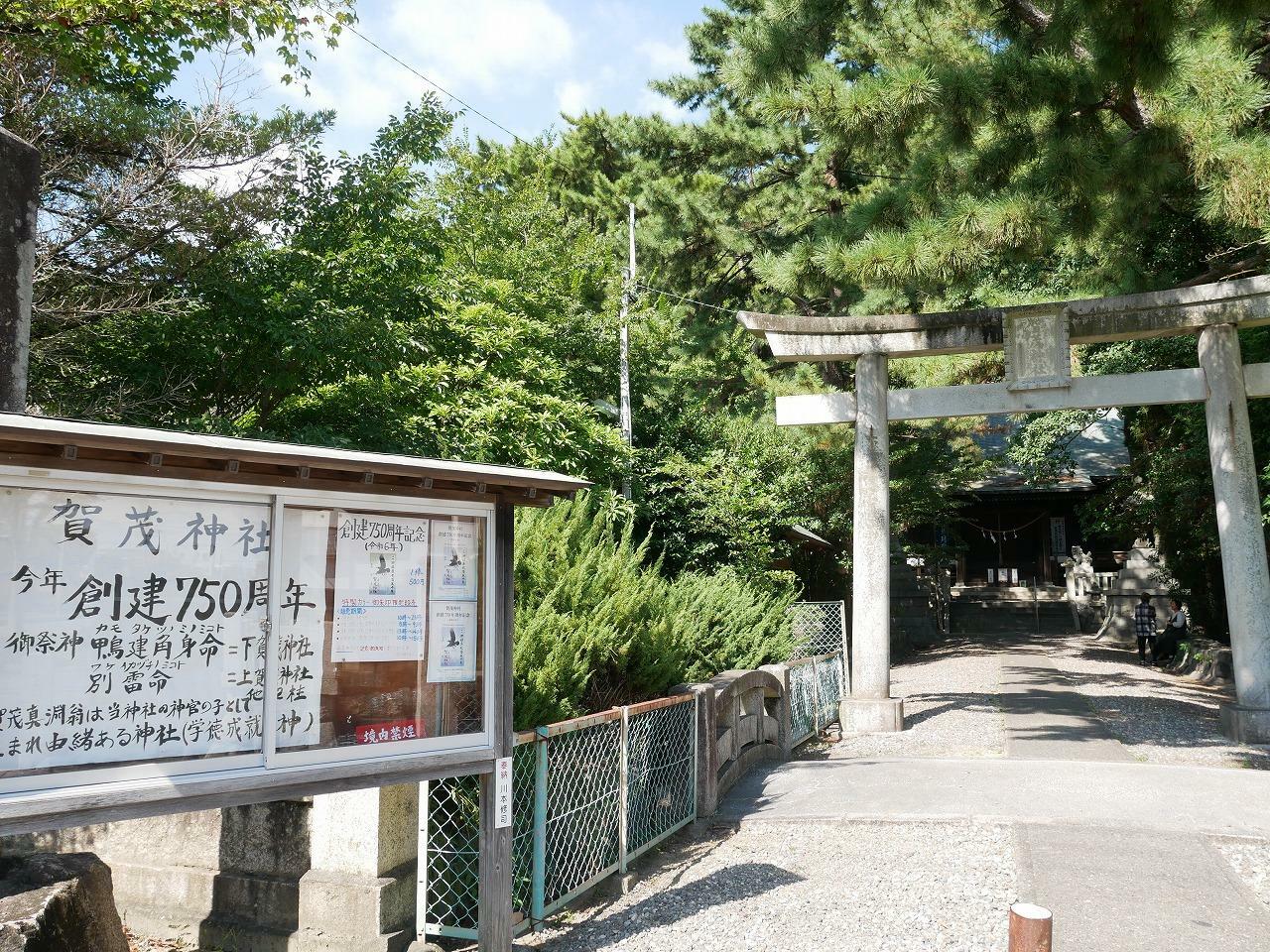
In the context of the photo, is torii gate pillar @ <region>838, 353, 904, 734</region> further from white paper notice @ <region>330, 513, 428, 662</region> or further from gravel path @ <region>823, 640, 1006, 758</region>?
white paper notice @ <region>330, 513, 428, 662</region>

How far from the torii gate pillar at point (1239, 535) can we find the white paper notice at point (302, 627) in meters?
10.2

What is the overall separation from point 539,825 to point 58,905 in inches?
83.8

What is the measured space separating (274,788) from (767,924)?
2.90 metres

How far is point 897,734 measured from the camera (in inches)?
414

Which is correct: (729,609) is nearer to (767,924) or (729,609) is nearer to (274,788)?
(767,924)

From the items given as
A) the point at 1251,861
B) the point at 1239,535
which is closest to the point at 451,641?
the point at 1251,861

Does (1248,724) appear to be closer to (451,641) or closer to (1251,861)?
(1251,861)

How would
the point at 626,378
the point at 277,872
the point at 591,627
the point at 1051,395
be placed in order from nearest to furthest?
the point at 277,872
the point at 591,627
the point at 1051,395
the point at 626,378

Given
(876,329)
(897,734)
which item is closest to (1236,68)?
(876,329)

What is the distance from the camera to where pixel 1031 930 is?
110 inches

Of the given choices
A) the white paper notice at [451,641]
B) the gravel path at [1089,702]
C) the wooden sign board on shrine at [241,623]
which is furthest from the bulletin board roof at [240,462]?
the gravel path at [1089,702]

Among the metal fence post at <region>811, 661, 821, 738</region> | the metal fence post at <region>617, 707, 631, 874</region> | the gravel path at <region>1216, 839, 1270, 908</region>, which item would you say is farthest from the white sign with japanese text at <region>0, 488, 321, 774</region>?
the metal fence post at <region>811, 661, 821, 738</region>

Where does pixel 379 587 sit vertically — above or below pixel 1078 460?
below

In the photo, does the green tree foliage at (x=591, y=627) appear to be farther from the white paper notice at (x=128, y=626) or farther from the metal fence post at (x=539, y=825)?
the white paper notice at (x=128, y=626)
